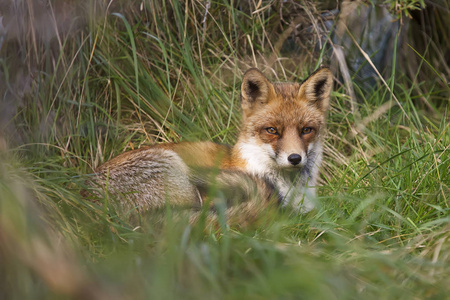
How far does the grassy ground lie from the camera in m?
2.04

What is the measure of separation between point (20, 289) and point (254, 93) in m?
2.79

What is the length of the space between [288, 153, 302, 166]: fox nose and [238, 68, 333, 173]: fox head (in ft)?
0.14

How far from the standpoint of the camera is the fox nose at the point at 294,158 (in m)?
3.85

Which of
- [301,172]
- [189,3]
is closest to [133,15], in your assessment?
[189,3]

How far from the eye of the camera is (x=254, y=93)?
433 cm

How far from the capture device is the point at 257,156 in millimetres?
4133

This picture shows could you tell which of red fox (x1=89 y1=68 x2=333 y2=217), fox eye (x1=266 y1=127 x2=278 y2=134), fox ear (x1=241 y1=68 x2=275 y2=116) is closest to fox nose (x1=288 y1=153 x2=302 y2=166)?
red fox (x1=89 y1=68 x2=333 y2=217)

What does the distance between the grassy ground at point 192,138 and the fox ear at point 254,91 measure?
0.68m

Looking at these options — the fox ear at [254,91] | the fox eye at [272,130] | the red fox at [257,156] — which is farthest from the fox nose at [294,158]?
the fox ear at [254,91]

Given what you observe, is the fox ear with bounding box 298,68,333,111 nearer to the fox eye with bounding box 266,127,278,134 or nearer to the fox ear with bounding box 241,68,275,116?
the fox ear with bounding box 241,68,275,116

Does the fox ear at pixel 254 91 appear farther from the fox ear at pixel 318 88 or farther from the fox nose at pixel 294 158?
the fox nose at pixel 294 158

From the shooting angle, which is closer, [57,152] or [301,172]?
[301,172]

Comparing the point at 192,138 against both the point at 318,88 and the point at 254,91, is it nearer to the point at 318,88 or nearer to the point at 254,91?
the point at 254,91

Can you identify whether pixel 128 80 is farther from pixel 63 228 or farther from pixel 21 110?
pixel 63 228
